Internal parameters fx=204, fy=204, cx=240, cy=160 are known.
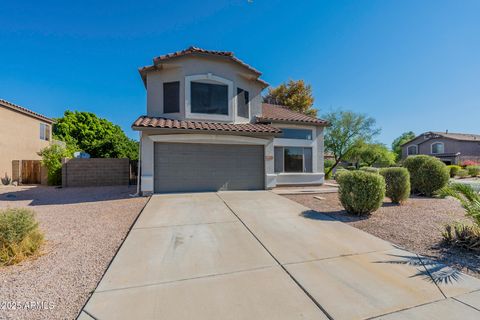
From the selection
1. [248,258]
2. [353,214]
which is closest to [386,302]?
[248,258]

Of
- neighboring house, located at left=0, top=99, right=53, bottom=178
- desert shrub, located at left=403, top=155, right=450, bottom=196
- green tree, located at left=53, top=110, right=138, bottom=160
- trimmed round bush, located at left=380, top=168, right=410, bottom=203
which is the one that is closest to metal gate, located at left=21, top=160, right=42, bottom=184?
neighboring house, located at left=0, top=99, right=53, bottom=178

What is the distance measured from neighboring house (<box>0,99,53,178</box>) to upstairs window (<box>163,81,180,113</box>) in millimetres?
13860

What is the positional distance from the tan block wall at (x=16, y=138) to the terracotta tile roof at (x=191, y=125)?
13.0 m

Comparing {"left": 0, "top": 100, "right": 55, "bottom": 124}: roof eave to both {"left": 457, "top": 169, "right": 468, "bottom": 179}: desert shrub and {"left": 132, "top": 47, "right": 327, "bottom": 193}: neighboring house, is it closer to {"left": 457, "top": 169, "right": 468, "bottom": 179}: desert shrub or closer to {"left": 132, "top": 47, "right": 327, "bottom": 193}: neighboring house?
{"left": 132, "top": 47, "right": 327, "bottom": 193}: neighboring house

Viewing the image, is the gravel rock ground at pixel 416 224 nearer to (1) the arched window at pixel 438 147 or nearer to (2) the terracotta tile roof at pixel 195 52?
(2) the terracotta tile roof at pixel 195 52

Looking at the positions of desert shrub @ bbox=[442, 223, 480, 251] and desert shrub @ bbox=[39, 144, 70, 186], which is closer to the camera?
desert shrub @ bbox=[442, 223, 480, 251]

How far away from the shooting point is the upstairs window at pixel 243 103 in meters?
11.6

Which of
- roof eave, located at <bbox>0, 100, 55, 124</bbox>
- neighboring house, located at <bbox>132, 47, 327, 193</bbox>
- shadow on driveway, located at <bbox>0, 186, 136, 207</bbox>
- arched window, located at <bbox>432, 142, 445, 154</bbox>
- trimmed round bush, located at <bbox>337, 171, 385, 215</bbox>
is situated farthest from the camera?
arched window, located at <bbox>432, 142, 445, 154</bbox>

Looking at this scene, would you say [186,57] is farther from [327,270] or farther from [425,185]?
[425,185]

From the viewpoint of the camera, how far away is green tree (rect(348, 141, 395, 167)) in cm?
2409

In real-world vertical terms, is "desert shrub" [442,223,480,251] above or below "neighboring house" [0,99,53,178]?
below

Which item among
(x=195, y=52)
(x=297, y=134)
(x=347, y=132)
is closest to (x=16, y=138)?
(x=195, y=52)

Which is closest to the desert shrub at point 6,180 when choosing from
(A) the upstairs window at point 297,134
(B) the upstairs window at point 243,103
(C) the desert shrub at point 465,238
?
(B) the upstairs window at point 243,103

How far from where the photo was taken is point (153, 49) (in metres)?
12.5
